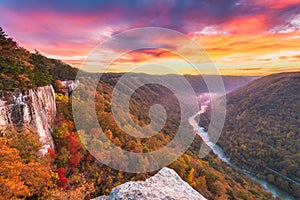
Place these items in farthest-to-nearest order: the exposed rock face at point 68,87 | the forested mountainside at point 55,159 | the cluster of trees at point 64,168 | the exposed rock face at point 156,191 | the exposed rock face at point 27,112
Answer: the exposed rock face at point 68,87 < the exposed rock face at point 27,112 < the forested mountainside at point 55,159 < the cluster of trees at point 64,168 < the exposed rock face at point 156,191

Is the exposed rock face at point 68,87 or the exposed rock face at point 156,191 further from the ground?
the exposed rock face at point 68,87

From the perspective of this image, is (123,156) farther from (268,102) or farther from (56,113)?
(268,102)

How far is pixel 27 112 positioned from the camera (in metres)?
14.3

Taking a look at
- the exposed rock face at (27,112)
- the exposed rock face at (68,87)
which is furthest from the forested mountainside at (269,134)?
the exposed rock face at (27,112)

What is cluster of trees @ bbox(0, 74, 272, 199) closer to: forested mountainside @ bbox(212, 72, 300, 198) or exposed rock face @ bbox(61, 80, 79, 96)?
exposed rock face @ bbox(61, 80, 79, 96)

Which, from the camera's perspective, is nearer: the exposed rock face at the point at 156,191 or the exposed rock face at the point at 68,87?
the exposed rock face at the point at 156,191

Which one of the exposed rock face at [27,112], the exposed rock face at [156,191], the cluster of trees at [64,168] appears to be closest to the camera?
the exposed rock face at [156,191]

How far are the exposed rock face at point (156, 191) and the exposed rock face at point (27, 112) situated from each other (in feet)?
28.4

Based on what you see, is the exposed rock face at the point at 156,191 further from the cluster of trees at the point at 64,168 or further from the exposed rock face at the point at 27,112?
the exposed rock face at the point at 27,112

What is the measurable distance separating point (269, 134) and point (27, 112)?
100350mm

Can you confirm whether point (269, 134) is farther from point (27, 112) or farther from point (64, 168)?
point (27, 112)

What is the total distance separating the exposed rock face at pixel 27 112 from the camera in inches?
501

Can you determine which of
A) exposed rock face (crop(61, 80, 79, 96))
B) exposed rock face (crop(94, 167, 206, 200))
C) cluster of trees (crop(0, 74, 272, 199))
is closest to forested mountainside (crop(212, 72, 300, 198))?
cluster of trees (crop(0, 74, 272, 199))

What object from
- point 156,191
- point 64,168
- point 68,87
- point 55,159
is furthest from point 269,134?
point 156,191
